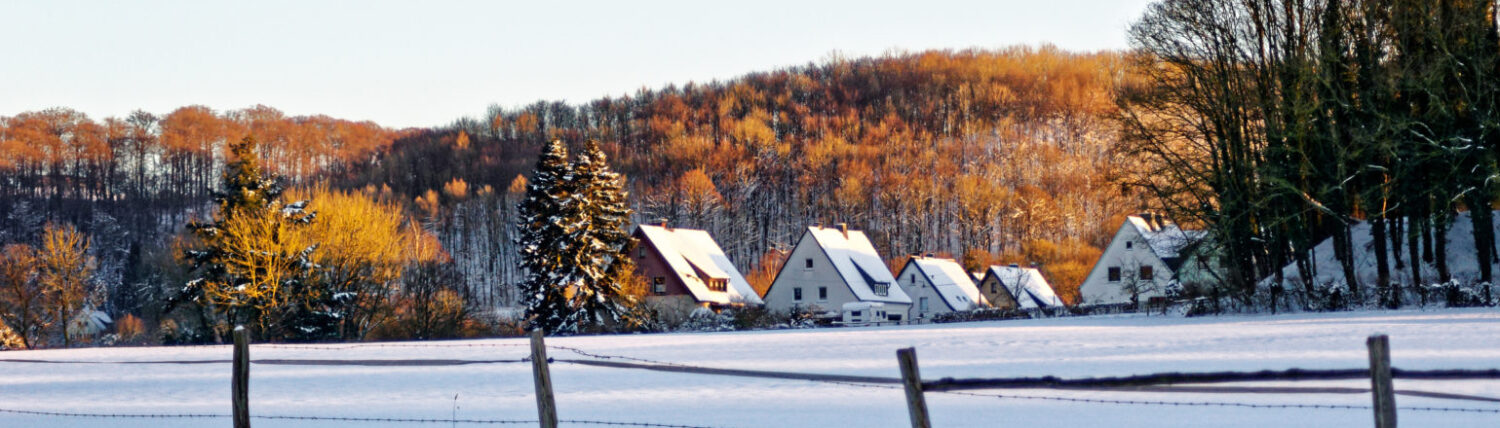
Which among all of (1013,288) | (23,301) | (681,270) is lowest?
(1013,288)

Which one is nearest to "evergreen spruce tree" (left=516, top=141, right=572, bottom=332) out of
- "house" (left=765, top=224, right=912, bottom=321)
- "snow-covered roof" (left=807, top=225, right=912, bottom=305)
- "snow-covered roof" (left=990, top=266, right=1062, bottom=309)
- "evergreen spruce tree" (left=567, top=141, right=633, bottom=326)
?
"evergreen spruce tree" (left=567, top=141, right=633, bottom=326)

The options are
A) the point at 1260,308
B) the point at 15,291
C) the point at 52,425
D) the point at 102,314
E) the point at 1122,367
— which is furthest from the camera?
the point at 102,314

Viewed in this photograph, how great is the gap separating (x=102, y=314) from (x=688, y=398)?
94.3 meters

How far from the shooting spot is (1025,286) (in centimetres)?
8525

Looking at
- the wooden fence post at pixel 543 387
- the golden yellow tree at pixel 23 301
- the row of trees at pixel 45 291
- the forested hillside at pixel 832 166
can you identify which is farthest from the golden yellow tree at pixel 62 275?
the forested hillside at pixel 832 166

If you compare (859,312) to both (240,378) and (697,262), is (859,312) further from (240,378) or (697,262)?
(240,378)

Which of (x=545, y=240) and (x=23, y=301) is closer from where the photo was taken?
(x=545, y=240)

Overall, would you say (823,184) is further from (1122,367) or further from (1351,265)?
(1122,367)

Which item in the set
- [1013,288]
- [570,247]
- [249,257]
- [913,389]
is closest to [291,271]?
[249,257]

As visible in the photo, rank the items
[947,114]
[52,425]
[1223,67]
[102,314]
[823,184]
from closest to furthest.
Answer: [52,425] → [1223,67] → [102,314] → [823,184] → [947,114]

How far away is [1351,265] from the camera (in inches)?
1297

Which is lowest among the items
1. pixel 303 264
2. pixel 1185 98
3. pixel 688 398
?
pixel 688 398

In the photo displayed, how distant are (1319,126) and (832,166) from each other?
12625 cm

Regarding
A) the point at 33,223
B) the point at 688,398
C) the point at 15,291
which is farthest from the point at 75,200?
the point at 688,398
